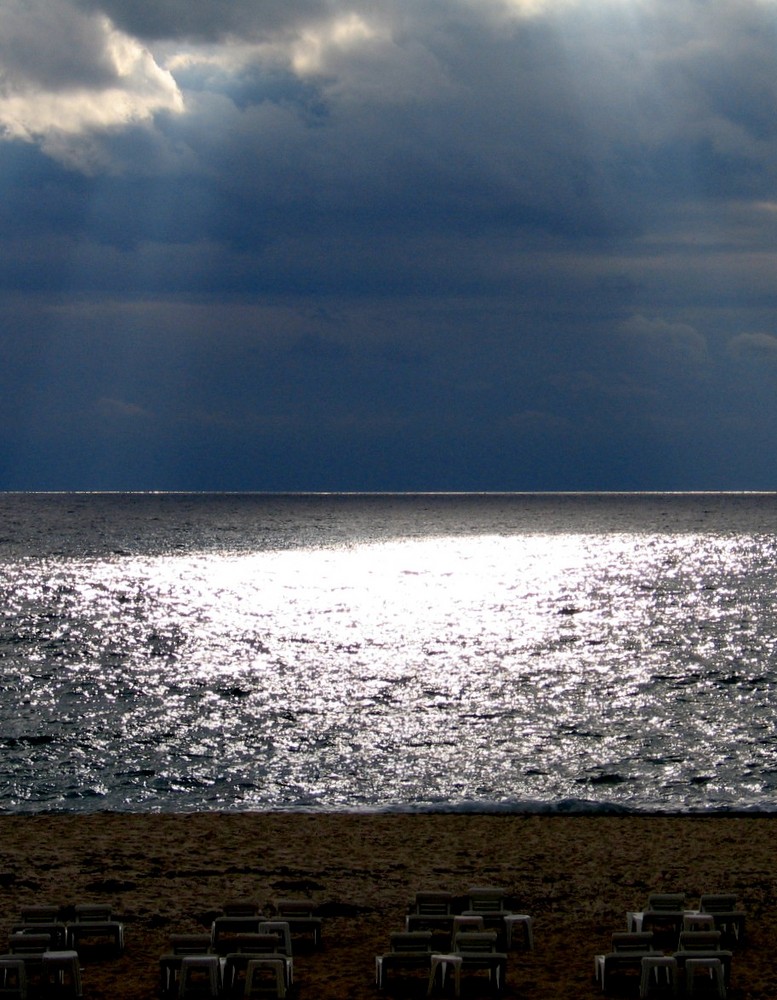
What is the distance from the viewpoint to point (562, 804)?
3362 cm

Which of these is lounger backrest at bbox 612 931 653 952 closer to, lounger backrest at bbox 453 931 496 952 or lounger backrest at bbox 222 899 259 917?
lounger backrest at bbox 453 931 496 952

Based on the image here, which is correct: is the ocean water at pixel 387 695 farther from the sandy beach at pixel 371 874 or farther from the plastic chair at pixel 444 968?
the plastic chair at pixel 444 968

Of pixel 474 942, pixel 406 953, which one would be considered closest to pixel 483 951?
pixel 474 942

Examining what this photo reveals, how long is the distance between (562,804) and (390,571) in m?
104

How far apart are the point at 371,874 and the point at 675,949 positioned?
7.30 meters

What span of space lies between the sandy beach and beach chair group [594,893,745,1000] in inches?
15.6

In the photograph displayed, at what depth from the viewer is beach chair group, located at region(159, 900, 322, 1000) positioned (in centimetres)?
1794

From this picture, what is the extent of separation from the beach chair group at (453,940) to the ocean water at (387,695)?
12488 mm

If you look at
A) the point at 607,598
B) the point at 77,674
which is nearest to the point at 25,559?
the point at 607,598

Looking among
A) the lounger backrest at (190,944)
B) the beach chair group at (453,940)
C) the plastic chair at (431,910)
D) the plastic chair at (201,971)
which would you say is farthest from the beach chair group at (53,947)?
the plastic chair at (431,910)

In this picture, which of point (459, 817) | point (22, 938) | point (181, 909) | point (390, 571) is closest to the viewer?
point (22, 938)

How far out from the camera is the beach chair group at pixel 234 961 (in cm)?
1794

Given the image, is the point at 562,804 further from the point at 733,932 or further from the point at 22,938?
the point at 22,938

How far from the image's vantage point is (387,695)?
54.9 metres
